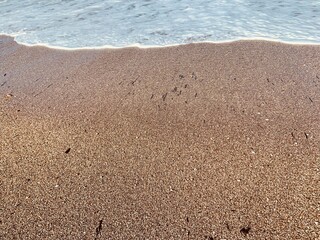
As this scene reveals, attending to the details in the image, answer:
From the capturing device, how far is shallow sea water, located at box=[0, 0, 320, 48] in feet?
17.0

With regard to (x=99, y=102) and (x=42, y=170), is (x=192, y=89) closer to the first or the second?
(x=99, y=102)

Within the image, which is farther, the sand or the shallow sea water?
the shallow sea water

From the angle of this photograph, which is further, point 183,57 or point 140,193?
point 183,57

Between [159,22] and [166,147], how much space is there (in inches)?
151

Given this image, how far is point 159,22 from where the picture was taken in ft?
19.9

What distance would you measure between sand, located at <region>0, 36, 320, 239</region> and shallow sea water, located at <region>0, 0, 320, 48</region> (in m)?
0.73

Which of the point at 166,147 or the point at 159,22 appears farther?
the point at 159,22

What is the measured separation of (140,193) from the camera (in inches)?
93.9

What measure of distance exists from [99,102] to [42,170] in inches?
45.2

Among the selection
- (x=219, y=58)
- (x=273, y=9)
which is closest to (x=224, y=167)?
(x=219, y=58)

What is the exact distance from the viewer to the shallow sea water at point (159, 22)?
5.19 meters

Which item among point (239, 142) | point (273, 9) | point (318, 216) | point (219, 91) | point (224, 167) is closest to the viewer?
point (318, 216)

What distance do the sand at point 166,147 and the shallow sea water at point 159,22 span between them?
0.73 metres

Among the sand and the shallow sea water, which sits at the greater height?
the sand
